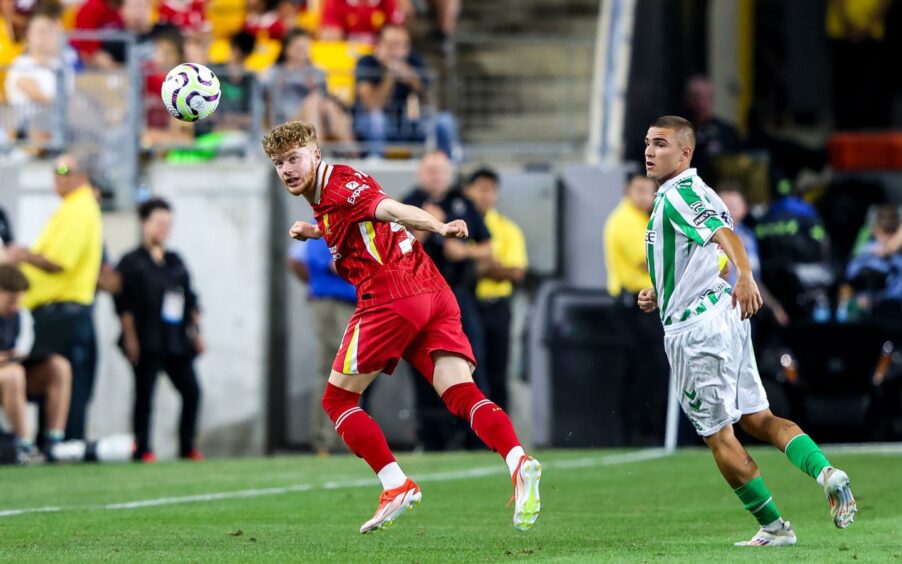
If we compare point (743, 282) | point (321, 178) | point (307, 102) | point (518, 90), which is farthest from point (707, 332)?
point (518, 90)

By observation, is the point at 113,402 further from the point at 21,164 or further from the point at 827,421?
the point at 827,421

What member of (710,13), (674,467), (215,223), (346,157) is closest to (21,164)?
(215,223)

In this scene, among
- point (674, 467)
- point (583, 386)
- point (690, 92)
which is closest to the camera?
point (674, 467)

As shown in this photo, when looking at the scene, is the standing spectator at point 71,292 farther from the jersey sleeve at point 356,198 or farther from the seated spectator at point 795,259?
the jersey sleeve at point 356,198

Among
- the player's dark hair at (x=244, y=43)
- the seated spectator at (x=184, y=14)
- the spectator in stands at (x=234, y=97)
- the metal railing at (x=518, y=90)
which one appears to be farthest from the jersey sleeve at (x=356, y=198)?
the player's dark hair at (x=244, y=43)

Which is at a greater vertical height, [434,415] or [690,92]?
[690,92]

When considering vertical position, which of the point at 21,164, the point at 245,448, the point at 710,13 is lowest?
the point at 245,448

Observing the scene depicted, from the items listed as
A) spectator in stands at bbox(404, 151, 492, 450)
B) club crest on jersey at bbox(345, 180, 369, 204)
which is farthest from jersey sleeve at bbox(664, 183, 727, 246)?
spectator in stands at bbox(404, 151, 492, 450)

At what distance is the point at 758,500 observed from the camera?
814 cm

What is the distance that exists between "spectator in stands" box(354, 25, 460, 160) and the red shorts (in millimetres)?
8620

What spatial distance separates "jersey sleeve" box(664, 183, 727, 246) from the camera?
810 centimetres

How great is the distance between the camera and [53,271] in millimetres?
15703

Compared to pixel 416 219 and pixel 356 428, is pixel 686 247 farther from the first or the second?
pixel 356 428

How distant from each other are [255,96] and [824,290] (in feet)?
19.2
